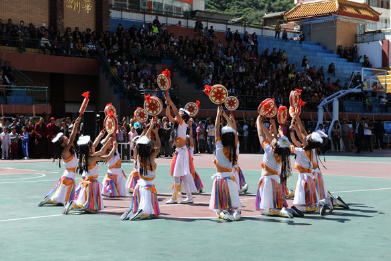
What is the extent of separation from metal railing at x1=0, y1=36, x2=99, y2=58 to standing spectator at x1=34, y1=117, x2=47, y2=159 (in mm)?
6596

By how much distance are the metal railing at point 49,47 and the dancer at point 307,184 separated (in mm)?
23947

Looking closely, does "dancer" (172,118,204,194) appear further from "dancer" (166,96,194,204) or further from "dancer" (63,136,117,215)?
"dancer" (63,136,117,215)

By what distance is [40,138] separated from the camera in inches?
1061

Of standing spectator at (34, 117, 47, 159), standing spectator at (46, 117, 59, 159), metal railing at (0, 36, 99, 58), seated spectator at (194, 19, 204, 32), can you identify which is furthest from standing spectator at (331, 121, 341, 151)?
standing spectator at (34, 117, 47, 159)

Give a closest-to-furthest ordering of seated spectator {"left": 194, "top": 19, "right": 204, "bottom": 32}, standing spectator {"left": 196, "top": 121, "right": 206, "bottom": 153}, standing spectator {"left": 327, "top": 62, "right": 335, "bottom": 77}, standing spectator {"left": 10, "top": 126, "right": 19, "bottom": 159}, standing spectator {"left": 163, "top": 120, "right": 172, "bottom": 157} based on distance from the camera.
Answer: standing spectator {"left": 10, "top": 126, "right": 19, "bottom": 159}, standing spectator {"left": 163, "top": 120, "right": 172, "bottom": 157}, standing spectator {"left": 196, "top": 121, "right": 206, "bottom": 153}, seated spectator {"left": 194, "top": 19, "right": 204, "bottom": 32}, standing spectator {"left": 327, "top": 62, "right": 335, "bottom": 77}

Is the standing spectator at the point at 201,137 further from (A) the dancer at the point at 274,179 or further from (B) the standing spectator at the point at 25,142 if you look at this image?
(A) the dancer at the point at 274,179

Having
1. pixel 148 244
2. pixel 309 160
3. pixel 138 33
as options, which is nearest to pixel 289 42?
pixel 138 33

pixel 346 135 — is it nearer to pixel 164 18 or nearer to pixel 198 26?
pixel 198 26

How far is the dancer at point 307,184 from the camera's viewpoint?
10844 mm

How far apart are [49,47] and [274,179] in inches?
983

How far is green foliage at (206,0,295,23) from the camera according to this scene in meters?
95.4

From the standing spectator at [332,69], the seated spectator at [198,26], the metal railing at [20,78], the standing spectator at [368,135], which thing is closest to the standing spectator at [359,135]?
the standing spectator at [368,135]

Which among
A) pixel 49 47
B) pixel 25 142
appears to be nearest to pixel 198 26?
pixel 49 47

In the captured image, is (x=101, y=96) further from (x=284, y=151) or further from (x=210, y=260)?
(x=210, y=260)
